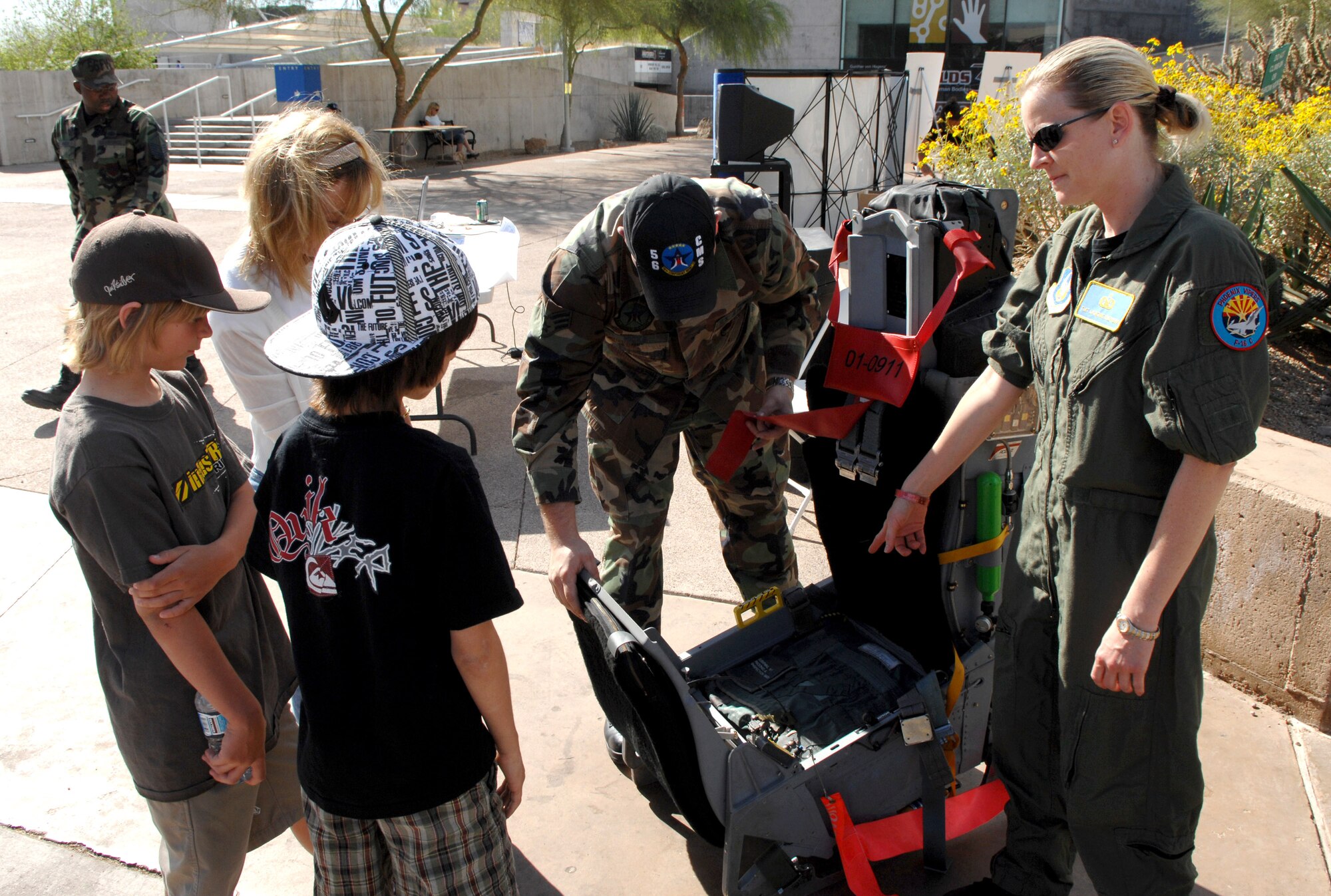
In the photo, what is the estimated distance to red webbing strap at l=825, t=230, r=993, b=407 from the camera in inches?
80.9

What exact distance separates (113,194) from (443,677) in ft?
17.3

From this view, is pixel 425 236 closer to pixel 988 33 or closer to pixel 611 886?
pixel 611 886

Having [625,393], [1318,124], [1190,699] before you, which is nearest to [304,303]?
[625,393]

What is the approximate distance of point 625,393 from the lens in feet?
8.61

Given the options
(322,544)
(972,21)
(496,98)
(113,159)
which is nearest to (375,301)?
(322,544)

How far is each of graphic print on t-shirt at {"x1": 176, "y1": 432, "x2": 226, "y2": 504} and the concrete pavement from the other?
1.16 meters

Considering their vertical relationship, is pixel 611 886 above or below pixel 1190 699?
below

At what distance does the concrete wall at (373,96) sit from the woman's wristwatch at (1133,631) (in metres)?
21.2

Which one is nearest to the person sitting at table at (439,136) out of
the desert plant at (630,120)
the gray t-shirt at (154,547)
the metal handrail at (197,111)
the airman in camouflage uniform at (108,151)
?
the metal handrail at (197,111)

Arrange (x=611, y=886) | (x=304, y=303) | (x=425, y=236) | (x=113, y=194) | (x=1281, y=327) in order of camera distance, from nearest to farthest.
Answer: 1. (x=425, y=236)
2. (x=611, y=886)
3. (x=304, y=303)
4. (x=1281, y=327)
5. (x=113, y=194)

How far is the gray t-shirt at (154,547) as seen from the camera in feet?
5.16

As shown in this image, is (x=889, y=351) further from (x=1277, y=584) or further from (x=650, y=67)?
(x=650, y=67)

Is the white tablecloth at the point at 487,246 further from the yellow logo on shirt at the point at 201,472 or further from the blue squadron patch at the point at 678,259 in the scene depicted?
the yellow logo on shirt at the point at 201,472

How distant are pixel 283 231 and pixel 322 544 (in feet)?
4.11
